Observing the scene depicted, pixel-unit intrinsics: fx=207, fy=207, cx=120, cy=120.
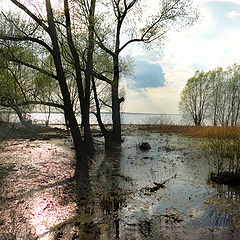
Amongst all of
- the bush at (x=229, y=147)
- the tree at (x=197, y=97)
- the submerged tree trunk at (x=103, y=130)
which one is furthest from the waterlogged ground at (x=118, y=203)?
the tree at (x=197, y=97)

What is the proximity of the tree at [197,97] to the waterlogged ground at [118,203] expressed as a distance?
2715 centimetres

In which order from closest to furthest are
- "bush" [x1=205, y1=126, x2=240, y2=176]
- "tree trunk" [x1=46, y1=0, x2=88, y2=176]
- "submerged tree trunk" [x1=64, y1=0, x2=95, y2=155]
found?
"bush" [x1=205, y1=126, x2=240, y2=176] < "tree trunk" [x1=46, y1=0, x2=88, y2=176] < "submerged tree trunk" [x1=64, y1=0, x2=95, y2=155]

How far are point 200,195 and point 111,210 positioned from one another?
2.74 meters

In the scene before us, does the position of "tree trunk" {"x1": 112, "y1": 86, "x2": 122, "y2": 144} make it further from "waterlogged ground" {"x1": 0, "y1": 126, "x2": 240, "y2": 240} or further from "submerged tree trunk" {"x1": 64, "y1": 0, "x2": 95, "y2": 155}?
"waterlogged ground" {"x1": 0, "y1": 126, "x2": 240, "y2": 240}

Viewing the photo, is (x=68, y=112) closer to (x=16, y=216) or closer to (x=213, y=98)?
(x=16, y=216)

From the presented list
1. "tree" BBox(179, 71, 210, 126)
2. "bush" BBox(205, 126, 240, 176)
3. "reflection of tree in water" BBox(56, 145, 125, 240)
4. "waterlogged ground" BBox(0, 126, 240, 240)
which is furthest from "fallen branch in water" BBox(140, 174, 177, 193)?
"tree" BBox(179, 71, 210, 126)

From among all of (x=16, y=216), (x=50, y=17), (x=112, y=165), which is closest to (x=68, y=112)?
(x=112, y=165)

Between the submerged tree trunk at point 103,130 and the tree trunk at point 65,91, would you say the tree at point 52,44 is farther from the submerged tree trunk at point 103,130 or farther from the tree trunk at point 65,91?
the submerged tree trunk at point 103,130

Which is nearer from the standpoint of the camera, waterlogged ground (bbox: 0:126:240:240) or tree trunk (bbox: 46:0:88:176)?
waterlogged ground (bbox: 0:126:240:240)

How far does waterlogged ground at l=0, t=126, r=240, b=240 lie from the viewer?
4148 millimetres

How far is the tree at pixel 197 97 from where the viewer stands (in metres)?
34.4

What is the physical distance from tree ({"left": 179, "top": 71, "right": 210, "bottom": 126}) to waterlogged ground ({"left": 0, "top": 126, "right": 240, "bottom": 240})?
89.1ft

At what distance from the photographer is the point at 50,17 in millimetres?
9359

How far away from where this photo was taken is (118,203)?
5492 mm
